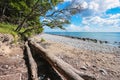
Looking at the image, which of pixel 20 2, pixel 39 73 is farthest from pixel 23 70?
pixel 20 2

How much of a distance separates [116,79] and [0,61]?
18.5ft

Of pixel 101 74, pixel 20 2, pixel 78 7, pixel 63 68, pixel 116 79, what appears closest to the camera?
pixel 63 68

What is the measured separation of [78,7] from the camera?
1650 cm

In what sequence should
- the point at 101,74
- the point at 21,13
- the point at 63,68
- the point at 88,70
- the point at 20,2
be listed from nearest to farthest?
1. the point at 63,68
2. the point at 101,74
3. the point at 88,70
4. the point at 20,2
5. the point at 21,13

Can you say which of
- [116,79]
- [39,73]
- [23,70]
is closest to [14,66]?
[23,70]

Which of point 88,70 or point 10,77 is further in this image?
point 88,70

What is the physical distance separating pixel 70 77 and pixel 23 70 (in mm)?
2659

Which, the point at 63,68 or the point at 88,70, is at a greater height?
the point at 63,68

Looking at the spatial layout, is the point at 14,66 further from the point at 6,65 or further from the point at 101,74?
the point at 101,74

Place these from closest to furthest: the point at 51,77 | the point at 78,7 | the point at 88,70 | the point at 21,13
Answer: the point at 51,77, the point at 88,70, the point at 78,7, the point at 21,13

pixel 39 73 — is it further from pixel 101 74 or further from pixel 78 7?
pixel 78 7

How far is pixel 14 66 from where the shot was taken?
24.5ft

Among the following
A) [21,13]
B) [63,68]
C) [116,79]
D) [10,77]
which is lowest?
[116,79]

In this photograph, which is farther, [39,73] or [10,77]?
[39,73]
